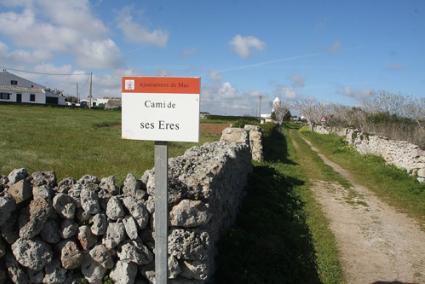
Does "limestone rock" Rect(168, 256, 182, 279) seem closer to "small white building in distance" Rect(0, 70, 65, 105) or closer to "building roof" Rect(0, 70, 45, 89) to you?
"small white building in distance" Rect(0, 70, 65, 105)

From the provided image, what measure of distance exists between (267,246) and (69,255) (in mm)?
3503

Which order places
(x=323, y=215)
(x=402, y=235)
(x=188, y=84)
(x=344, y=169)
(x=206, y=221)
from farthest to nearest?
(x=344, y=169) < (x=323, y=215) < (x=402, y=235) < (x=206, y=221) < (x=188, y=84)

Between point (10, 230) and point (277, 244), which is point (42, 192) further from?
point (277, 244)

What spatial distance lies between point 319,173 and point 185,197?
46.3ft

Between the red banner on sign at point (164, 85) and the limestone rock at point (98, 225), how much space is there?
1539 mm

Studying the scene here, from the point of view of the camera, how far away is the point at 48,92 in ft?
A: 307

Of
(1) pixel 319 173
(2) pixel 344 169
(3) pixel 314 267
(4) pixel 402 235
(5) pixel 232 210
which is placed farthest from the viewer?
(2) pixel 344 169

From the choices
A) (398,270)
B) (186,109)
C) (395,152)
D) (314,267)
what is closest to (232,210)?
(314,267)

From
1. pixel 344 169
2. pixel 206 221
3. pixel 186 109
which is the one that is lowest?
pixel 344 169

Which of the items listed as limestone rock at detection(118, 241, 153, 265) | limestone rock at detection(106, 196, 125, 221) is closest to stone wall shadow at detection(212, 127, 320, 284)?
limestone rock at detection(118, 241, 153, 265)

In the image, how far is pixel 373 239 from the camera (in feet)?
29.5

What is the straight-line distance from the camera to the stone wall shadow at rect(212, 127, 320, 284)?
6172mm

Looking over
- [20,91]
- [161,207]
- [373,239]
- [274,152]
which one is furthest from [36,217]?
[20,91]

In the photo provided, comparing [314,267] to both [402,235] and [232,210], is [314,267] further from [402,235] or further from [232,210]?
[402,235]
